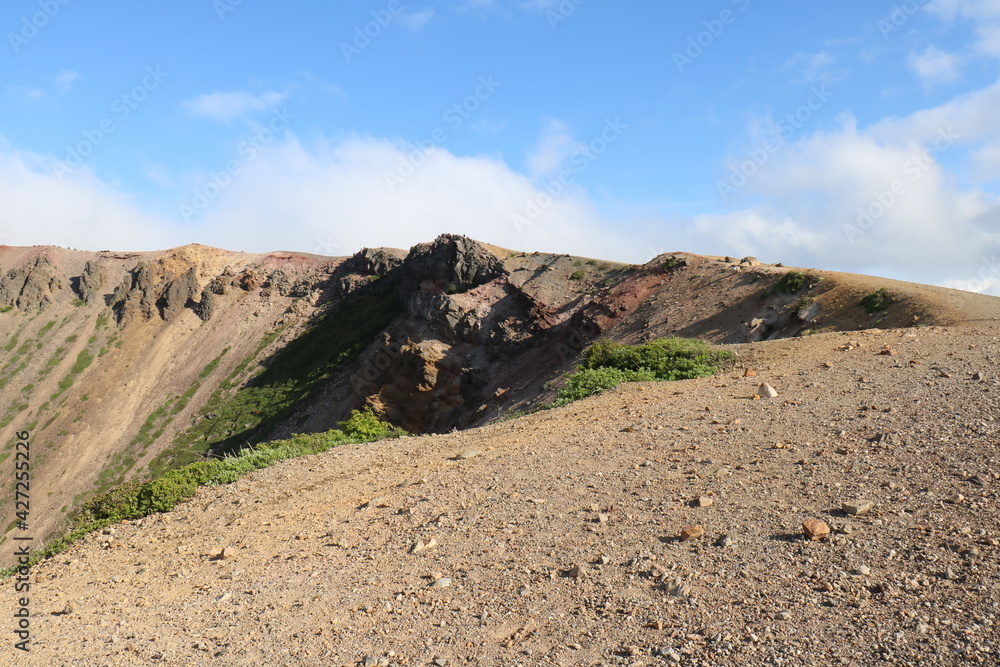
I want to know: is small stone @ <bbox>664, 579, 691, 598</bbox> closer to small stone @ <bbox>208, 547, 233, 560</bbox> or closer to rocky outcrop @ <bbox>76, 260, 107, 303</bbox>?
small stone @ <bbox>208, 547, 233, 560</bbox>

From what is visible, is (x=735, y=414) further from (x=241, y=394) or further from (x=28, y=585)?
(x=241, y=394)

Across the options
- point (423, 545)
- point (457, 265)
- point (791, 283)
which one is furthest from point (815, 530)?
point (457, 265)

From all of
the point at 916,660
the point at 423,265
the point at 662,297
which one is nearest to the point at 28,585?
the point at 916,660

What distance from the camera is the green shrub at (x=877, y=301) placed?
19.4 meters

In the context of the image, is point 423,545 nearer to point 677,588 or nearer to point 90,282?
point 677,588

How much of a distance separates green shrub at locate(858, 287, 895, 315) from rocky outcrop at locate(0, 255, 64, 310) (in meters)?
74.3

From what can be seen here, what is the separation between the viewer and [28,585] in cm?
837

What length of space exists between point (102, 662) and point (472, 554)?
358cm

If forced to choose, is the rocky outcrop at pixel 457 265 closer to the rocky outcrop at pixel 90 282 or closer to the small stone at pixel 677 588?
the rocky outcrop at pixel 90 282

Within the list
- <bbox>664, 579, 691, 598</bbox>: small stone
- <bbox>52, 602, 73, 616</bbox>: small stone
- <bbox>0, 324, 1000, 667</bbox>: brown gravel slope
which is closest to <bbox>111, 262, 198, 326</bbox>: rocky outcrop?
<bbox>0, 324, 1000, 667</bbox>: brown gravel slope

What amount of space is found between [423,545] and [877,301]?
702 inches

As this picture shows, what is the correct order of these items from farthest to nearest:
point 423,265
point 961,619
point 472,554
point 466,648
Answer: point 423,265 < point 472,554 < point 466,648 < point 961,619

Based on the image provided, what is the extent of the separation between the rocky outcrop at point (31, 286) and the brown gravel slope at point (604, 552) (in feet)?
233

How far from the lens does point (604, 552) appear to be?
653cm
